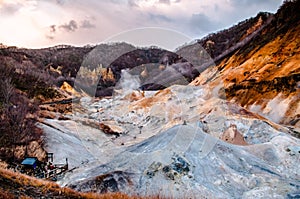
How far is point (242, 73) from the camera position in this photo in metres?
48.5

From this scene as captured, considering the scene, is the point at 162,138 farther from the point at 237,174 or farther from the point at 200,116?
the point at 200,116

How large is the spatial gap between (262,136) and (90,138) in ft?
62.6

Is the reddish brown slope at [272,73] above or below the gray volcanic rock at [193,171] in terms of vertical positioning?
above

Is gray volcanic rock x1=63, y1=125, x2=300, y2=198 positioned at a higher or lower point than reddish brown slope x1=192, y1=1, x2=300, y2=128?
lower

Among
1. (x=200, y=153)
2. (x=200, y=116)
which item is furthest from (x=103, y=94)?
(x=200, y=153)

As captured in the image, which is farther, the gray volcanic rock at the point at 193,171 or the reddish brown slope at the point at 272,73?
the reddish brown slope at the point at 272,73

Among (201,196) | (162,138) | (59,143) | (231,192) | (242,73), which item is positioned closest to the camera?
(201,196)

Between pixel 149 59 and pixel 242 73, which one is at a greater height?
pixel 149 59

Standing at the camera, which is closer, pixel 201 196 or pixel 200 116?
pixel 201 196

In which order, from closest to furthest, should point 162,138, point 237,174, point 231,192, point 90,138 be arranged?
point 231,192 < point 237,174 < point 162,138 < point 90,138

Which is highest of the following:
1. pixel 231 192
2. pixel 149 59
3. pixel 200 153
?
pixel 149 59

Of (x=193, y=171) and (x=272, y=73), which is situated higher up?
(x=272, y=73)

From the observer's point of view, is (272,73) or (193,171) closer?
(193,171)

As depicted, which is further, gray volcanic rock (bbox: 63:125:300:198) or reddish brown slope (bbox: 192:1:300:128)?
reddish brown slope (bbox: 192:1:300:128)
